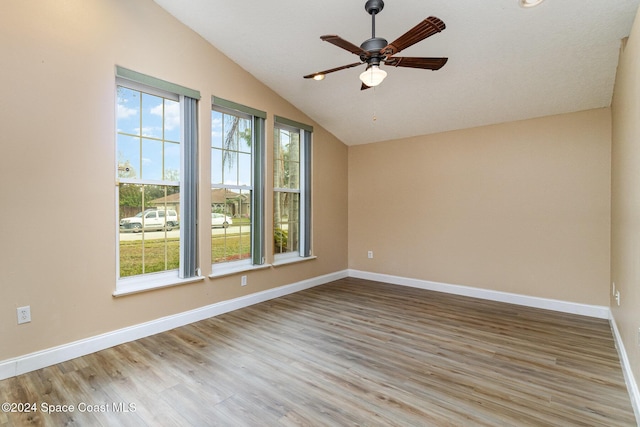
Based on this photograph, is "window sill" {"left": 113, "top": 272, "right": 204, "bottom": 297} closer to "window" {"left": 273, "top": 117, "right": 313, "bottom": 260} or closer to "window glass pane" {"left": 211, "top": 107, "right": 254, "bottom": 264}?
"window glass pane" {"left": 211, "top": 107, "right": 254, "bottom": 264}

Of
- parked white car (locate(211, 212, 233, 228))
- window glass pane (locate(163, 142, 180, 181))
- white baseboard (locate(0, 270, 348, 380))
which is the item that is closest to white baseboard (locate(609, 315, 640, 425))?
white baseboard (locate(0, 270, 348, 380))

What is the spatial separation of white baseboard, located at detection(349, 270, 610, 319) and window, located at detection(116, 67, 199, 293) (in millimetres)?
3195

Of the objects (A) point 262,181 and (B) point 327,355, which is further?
(A) point 262,181

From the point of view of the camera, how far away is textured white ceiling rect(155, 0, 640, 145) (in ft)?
8.52

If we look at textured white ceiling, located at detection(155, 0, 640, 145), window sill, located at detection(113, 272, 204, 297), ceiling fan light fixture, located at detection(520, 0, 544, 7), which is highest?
textured white ceiling, located at detection(155, 0, 640, 145)

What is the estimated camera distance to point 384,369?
97.7 inches

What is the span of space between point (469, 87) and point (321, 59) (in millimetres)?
1725

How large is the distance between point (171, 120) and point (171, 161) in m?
0.44

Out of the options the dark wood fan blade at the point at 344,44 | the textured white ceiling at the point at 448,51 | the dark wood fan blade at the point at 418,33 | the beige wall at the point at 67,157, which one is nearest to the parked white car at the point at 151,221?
the beige wall at the point at 67,157

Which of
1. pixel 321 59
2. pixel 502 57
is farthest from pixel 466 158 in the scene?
pixel 321 59

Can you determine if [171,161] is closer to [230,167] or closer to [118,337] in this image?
[230,167]

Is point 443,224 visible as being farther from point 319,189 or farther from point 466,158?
point 319,189

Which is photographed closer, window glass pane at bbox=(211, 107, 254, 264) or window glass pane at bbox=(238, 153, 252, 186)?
window glass pane at bbox=(211, 107, 254, 264)

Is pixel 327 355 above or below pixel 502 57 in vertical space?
below
